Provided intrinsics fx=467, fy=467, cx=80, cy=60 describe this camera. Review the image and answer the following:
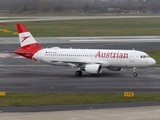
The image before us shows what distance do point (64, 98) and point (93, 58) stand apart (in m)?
16.9

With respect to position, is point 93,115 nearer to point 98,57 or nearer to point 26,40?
point 98,57

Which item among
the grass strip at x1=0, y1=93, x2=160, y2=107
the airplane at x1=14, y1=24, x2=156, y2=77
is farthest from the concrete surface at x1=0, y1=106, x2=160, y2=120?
the airplane at x1=14, y1=24, x2=156, y2=77

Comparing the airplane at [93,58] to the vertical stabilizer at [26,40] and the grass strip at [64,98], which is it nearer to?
the vertical stabilizer at [26,40]

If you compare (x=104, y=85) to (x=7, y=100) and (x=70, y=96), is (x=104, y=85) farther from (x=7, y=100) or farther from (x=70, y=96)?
(x=7, y=100)

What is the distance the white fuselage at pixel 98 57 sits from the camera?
56.7 m

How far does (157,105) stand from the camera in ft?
126

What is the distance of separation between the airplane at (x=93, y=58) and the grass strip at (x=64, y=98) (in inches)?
521

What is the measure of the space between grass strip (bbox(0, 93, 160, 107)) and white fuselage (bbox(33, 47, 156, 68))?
44.2 feet

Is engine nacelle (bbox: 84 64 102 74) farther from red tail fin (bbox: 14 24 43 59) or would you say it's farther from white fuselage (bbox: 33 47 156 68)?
red tail fin (bbox: 14 24 43 59)

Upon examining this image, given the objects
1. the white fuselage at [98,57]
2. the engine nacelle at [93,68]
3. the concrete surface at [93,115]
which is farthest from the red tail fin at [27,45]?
the concrete surface at [93,115]

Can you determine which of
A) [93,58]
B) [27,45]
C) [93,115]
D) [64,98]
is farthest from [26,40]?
[93,115]

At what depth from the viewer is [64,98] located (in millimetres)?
41281

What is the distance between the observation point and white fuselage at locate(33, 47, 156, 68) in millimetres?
56656

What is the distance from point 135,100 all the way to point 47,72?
2163 cm
